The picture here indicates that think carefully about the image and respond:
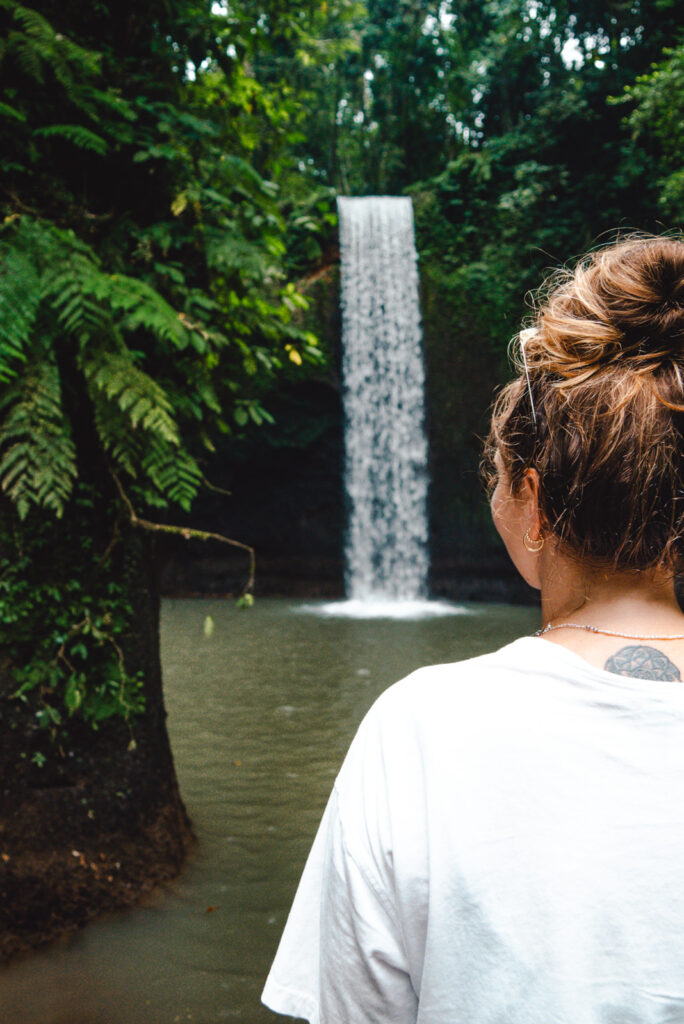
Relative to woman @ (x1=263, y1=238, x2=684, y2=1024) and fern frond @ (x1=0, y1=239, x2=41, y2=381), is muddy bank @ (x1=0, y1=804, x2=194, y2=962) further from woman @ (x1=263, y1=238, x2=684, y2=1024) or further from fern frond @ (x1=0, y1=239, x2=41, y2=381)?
woman @ (x1=263, y1=238, x2=684, y2=1024)

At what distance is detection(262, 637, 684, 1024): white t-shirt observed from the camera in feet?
2.67

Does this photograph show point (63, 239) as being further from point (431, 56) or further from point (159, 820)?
point (431, 56)

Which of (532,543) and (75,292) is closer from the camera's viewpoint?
(532,543)

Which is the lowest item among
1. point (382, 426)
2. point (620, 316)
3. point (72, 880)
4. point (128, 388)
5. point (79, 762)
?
point (72, 880)

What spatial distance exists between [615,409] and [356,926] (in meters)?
0.64

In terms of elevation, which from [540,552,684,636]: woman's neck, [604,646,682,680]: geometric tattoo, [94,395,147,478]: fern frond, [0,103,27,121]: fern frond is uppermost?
[0,103,27,121]: fern frond

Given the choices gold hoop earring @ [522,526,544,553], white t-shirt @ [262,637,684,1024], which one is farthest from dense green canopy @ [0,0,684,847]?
white t-shirt @ [262,637,684,1024]

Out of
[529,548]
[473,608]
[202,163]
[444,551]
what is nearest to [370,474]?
[444,551]

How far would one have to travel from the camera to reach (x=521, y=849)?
2.72ft

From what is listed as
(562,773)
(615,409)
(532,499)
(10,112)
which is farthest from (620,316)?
(10,112)

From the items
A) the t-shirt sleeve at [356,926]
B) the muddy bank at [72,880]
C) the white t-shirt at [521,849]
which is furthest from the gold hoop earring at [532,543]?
the muddy bank at [72,880]

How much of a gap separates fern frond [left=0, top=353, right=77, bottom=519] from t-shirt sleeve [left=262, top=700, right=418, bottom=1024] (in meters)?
2.27

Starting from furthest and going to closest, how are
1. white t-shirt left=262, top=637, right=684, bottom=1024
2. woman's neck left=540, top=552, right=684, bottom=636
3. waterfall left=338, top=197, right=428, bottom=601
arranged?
waterfall left=338, top=197, right=428, bottom=601 → woman's neck left=540, top=552, right=684, bottom=636 → white t-shirt left=262, top=637, right=684, bottom=1024

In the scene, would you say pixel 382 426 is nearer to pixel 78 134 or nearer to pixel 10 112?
pixel 78 134
